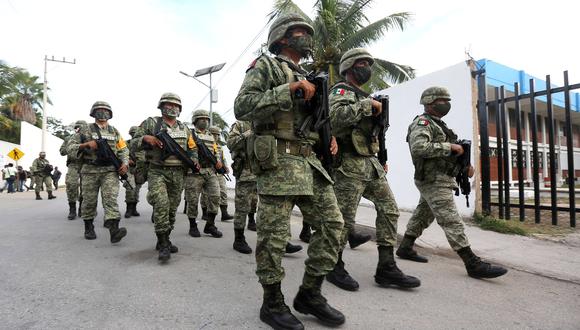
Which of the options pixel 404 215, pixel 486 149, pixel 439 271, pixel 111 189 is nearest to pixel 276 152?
pixel 439 271

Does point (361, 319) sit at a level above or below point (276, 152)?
below

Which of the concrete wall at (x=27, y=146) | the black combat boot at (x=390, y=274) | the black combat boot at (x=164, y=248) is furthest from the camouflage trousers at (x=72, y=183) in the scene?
the concrete wall at (x=27, y=146)

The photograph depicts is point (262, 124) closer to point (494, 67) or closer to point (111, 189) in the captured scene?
point (111, 189)

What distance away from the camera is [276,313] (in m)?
2.22

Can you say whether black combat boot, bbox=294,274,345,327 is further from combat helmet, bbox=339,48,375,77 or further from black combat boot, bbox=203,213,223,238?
black combat boot, bbox=203,213,223,238

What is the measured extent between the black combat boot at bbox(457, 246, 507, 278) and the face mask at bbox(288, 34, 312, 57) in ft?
7.52

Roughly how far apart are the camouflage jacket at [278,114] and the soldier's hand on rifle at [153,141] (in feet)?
6.92

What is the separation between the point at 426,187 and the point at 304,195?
5.79 ft

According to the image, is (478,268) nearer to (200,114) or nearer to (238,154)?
(238,154)

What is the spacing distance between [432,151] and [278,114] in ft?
5.80

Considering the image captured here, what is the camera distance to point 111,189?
15.9ft

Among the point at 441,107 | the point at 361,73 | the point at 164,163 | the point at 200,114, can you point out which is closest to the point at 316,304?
the point at 361,73

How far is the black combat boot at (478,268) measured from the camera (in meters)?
3.18

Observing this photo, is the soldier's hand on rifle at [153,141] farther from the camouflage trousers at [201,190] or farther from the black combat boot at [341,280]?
the black combat boot at [341,280]
